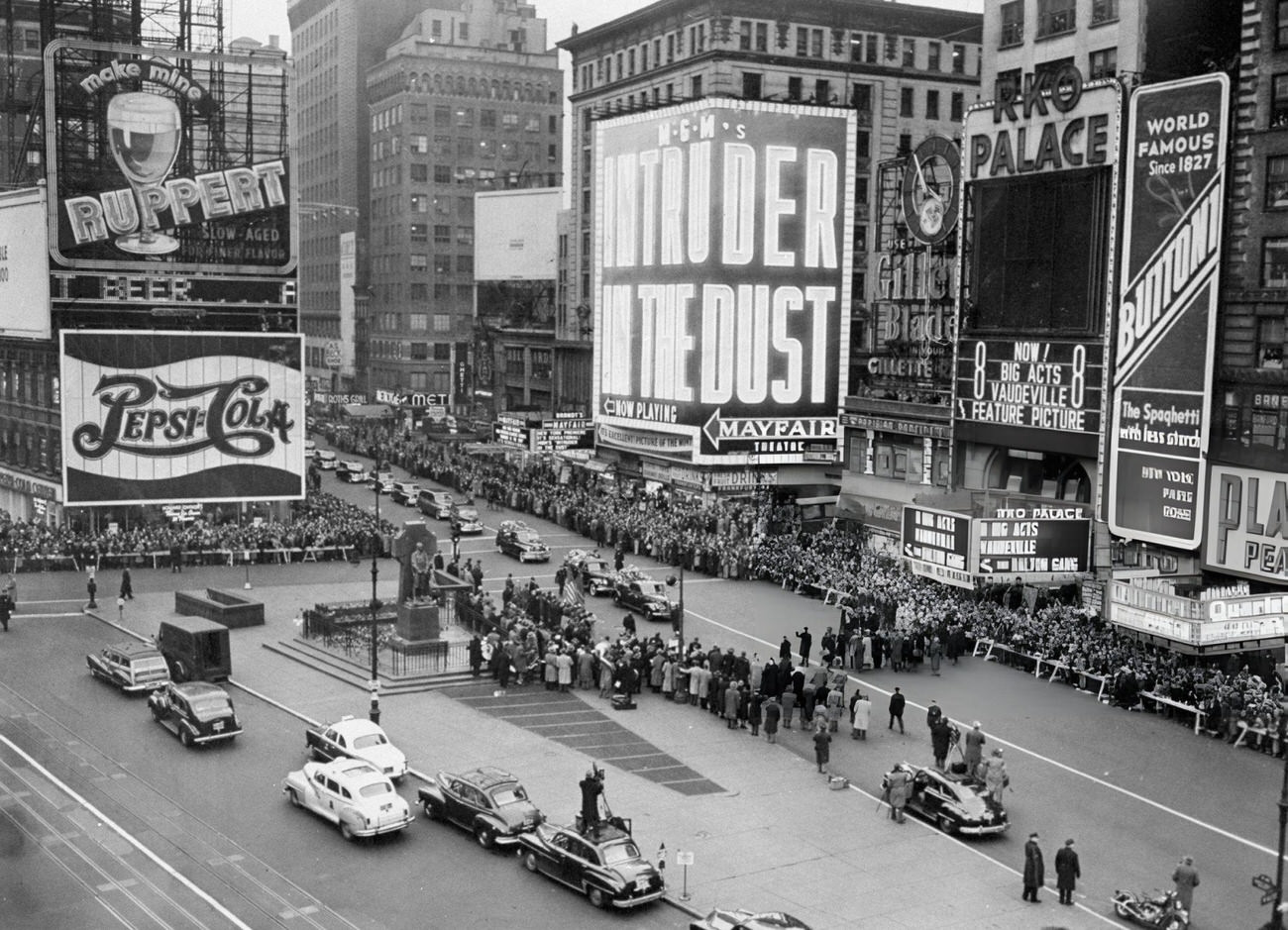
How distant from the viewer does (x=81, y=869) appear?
27.7 meters

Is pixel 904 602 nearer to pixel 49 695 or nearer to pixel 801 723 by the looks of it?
pixel 801 723

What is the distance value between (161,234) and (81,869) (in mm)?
49669

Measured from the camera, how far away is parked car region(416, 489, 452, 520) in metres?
76.2

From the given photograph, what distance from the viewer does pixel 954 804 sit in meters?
30.5

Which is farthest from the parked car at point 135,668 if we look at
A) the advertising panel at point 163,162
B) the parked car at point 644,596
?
the advertising panel at point 163,162

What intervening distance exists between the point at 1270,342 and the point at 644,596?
911 inches

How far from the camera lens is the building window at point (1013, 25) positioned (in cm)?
5925

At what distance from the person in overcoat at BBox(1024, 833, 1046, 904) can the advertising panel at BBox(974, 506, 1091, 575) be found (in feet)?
52.6

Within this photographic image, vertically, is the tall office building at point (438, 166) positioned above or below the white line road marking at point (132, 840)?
above

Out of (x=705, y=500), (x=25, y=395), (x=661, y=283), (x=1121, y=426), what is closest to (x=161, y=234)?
(x=25, y=395)

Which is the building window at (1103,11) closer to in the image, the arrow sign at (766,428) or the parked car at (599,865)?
the arrow sign at (766,428)

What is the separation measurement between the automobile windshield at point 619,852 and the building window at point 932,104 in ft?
241

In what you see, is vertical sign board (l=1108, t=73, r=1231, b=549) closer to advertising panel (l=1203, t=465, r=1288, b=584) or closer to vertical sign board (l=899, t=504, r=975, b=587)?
advertising panel (l=1203, t=465, r=1288, b=584)

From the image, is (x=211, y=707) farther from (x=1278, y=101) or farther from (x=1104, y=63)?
(x=1104, y=63)
